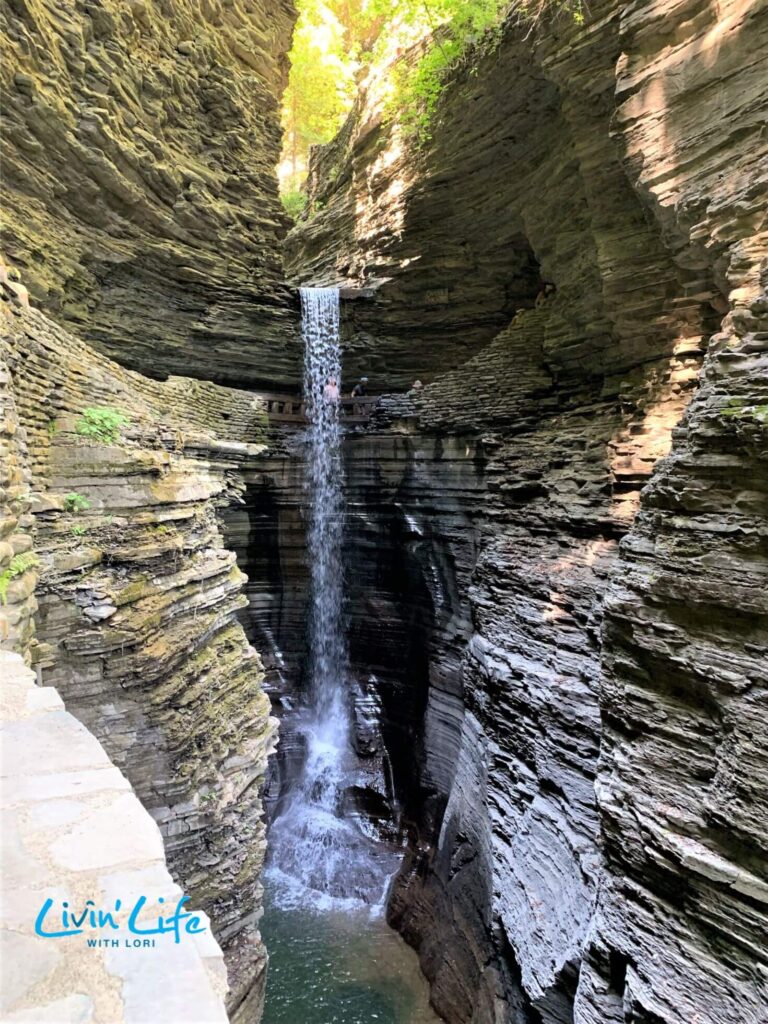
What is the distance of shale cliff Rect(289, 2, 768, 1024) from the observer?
3.72m

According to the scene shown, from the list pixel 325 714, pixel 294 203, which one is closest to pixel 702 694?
pixel 325 714

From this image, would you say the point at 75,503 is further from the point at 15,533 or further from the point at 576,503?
the point at 576,503

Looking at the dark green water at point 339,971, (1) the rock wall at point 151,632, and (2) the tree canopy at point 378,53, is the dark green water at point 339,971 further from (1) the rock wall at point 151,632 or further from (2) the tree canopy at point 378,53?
(2) the tree canopy at point 378,53

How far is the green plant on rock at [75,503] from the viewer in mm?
5359

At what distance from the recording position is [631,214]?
7.90m

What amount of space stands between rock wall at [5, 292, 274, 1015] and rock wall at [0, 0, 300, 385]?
537 cm

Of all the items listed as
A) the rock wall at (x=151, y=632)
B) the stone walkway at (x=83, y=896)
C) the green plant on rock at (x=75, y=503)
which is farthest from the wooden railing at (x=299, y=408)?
the stone walkway at (x=83, y=896)

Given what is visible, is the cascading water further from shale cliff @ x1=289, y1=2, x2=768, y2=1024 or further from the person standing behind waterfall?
shale cliff @ x1=289, y1=2, x2=768, y2=1024

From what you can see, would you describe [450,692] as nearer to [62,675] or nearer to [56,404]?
[62,675]

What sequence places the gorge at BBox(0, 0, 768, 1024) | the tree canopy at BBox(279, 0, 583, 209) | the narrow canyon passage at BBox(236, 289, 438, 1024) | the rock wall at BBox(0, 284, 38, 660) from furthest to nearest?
the tree canopy at BBox(279, 0, 583, 209) < the narrow canyon passage at BBox(236, 289, 438, 1024) < the rock wall at BBox(0, 284, 38, 660) < the gorge at BBox(0, 0, 768, 1024)

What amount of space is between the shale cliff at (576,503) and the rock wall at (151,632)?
3.28 meters

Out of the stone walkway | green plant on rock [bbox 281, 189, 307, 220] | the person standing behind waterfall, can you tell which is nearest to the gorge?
the stone walkway

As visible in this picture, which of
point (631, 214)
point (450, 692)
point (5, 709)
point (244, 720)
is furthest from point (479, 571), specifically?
point (5, 709)

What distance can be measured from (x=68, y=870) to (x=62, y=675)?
404 centimetres
